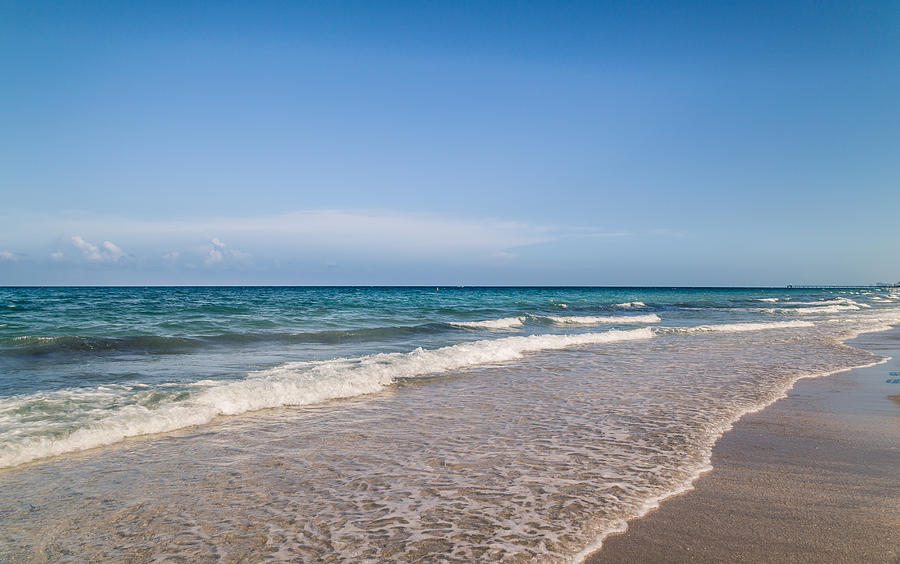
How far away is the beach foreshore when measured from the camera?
3418mm

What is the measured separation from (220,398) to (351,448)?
2942mm

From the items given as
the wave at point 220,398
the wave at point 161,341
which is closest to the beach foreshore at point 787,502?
the wave at point 220,398

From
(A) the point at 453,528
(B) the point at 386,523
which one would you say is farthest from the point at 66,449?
(A) the point at 453,528

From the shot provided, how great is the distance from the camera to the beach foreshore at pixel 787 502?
342cm

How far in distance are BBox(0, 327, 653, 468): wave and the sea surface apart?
0.03m

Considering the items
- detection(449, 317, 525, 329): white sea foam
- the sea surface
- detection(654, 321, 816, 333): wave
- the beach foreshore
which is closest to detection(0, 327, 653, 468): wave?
the sea surface

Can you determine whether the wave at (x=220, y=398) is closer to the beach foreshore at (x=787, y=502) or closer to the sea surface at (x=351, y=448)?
the sea surface at (x=351, y=448)

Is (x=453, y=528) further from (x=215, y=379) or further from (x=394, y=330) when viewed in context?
(x=394, y=330)

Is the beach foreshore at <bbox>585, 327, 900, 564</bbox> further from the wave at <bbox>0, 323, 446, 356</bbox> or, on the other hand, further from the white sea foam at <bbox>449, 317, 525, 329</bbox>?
the white sea foam at <bbox>449, 317, 525, 329</bbox>

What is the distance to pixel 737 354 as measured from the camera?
47.3ft

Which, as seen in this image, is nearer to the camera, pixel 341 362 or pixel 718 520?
pixel 718 520

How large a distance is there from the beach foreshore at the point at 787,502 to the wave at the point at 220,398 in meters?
5.58

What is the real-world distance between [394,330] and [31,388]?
13.2 m

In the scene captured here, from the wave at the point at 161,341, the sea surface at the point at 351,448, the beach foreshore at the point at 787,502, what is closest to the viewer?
the beach foreshore at the point at 787,502
